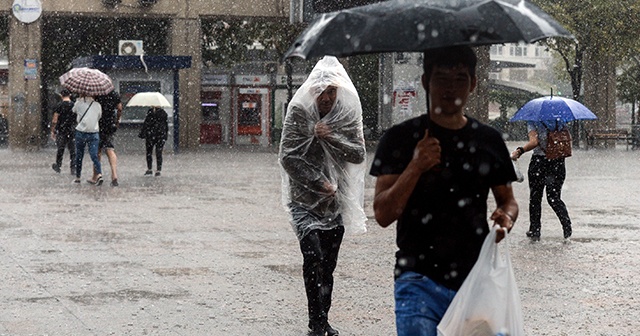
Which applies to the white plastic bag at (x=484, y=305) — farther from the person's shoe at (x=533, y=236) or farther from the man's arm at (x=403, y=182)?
the person's shoe at (x=533, y=236)

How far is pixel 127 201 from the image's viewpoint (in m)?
17.0

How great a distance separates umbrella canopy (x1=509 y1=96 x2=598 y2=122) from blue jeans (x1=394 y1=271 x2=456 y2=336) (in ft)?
27.2

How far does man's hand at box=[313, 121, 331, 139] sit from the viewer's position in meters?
7.22

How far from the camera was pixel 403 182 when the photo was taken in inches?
156

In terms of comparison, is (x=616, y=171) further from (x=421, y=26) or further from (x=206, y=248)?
(x=421, y=26)

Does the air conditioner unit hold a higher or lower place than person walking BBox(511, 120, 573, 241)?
higher

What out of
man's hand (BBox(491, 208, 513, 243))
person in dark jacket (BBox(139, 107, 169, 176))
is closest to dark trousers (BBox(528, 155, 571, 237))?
man's hand (BBox(491, 208, 513, 243))

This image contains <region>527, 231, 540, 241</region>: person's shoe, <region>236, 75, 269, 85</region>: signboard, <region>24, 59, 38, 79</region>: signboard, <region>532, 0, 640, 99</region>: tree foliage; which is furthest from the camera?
<region>236, 75, 269, 85</region>: signboard

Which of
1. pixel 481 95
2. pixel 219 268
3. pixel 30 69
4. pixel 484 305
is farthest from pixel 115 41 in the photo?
pixel 484 305

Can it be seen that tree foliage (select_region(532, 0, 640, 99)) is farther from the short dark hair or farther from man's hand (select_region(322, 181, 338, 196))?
the short dark hair

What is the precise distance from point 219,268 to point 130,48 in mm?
28138

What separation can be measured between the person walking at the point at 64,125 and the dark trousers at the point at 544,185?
42.0 feet

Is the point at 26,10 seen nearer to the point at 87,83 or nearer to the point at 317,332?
the point at 87,83

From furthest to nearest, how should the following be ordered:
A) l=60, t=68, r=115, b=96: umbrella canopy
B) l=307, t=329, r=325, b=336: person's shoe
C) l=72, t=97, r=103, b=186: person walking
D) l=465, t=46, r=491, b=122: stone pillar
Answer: l=465, t=46, r=491, b=122: stone pillar
l=72, t=97, r=103, b=186: person walking
l=60, t=68, r=115, b=96: umbrella canopy
l=307, t=329, r=325, b=336: person's shoe
